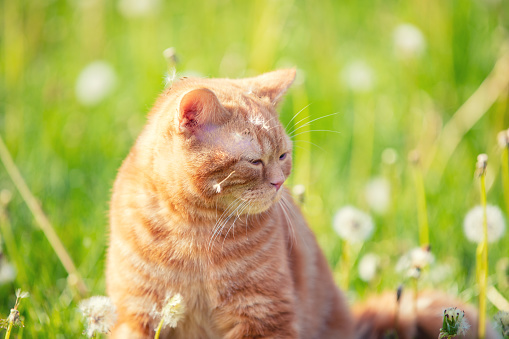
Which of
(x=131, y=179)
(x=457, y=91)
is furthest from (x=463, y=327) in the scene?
(x=457, y=91)

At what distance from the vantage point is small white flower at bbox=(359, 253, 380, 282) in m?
2.16

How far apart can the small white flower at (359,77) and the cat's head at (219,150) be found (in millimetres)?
1751

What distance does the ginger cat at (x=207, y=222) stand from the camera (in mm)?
1550

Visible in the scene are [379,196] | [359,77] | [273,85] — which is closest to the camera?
[273,85]

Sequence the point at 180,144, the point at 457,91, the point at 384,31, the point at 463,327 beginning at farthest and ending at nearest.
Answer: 1. the point at 384,31
2. the point at 457,91
3. the point at 180,144
4. the point at 463,327

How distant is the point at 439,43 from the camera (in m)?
3.51

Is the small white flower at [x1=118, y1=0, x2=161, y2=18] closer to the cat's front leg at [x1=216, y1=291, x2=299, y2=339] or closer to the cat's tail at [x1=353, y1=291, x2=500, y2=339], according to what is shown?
the cat's tail at [x1=353, y1=291, x2=500, y2=339]

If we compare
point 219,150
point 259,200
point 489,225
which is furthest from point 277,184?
point 489,225

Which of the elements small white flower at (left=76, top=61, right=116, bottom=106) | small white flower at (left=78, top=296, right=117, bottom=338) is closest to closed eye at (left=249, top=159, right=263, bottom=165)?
small white flower at (left=78, top=296, right=117, bottom=338)

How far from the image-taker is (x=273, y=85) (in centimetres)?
181

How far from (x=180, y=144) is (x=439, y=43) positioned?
2.52m

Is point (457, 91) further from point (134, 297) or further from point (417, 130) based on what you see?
point (134, 297)

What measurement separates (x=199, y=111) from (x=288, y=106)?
2114 mm

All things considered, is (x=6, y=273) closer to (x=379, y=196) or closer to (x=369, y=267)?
(x=369, y=267)
